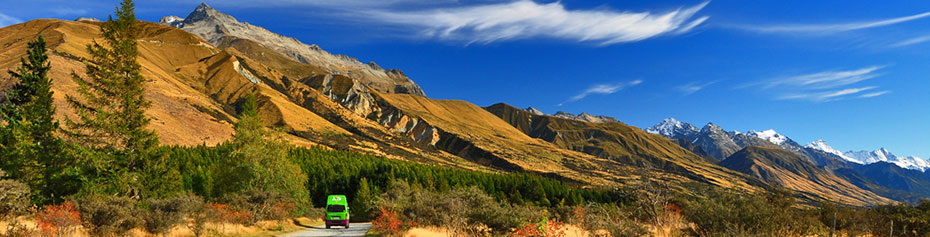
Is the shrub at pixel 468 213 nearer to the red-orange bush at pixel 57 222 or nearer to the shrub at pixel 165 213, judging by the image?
the shrub at pixel 165 213

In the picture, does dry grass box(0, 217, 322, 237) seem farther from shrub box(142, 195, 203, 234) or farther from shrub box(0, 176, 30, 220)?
shrub box(0, 176, 30, 220)

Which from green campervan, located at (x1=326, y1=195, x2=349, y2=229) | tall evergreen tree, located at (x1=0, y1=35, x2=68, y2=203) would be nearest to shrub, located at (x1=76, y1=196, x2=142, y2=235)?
green campervan, located at (x1=326, y1=195, x2=349, y2=229)

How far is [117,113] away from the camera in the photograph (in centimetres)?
3544

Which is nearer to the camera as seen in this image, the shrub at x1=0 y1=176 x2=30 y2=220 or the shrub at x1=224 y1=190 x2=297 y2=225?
the shrub at x1=0 y1=176 x2=30 y2=220

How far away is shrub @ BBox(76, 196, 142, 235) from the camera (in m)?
19.3

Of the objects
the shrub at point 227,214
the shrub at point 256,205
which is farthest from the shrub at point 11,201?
the shrub at point 256,205

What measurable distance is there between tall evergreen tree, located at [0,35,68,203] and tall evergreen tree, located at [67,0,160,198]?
310cm

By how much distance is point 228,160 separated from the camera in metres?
61.2

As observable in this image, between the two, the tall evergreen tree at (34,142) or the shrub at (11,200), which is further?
the tall evergreen tree at (34,142)

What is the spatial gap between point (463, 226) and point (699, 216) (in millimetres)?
8868

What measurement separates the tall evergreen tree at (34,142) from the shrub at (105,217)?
1984 centimetres

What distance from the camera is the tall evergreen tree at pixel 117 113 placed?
34.1 m

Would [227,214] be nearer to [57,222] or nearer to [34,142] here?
[57,222]

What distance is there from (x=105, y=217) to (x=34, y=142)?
98.2 ft
